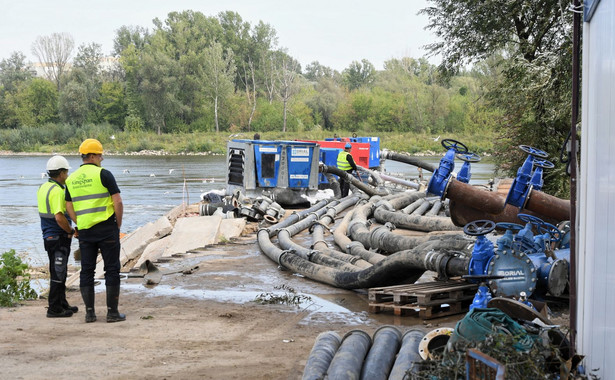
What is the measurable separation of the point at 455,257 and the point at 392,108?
8324 centimetres

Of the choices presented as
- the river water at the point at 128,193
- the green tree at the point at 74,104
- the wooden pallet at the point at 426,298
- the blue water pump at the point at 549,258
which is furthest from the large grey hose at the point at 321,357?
the green tree at the point at 74,104

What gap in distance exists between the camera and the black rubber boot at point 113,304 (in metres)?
7.79

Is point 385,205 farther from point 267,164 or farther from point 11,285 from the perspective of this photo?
point 11,285

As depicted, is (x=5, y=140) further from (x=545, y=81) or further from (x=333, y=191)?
(x=545, y=81)

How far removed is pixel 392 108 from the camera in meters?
90.4

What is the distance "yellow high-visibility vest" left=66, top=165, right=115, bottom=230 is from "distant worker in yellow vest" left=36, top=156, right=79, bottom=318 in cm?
38

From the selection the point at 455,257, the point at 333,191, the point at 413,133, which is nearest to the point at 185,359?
the point at 455,257

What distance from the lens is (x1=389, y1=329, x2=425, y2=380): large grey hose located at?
16.0 feet

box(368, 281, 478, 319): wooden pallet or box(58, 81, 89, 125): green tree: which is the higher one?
box(58, 81, 89, 125): green tree

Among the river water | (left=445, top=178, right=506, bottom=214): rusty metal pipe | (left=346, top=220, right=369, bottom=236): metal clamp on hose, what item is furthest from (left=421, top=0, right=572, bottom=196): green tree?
the river water

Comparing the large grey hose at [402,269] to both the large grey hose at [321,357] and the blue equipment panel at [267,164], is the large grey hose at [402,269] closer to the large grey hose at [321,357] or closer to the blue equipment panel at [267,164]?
the large grey hose at [321,357]

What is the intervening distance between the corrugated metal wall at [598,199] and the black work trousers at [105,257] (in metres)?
4.95

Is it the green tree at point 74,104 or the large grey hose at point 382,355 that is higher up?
the green tree at point 74,104

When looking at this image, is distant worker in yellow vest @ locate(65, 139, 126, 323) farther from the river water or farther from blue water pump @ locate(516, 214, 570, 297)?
the river water
